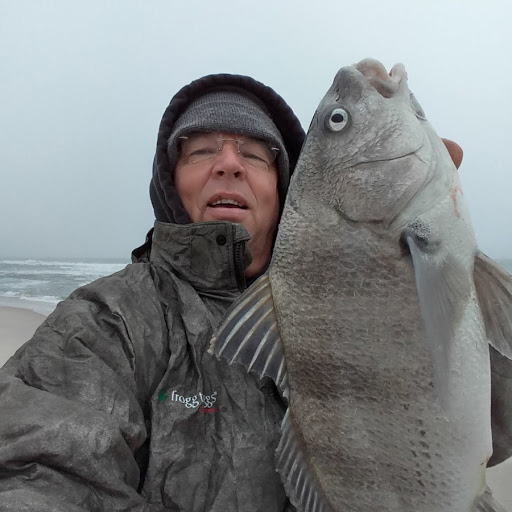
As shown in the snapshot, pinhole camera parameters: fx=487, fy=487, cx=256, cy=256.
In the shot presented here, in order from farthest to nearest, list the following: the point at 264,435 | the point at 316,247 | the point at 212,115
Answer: the point at 212,115, the point at 264,435, the point at 316,247

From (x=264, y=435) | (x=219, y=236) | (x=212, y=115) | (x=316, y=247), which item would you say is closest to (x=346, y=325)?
(x=316, y=247)

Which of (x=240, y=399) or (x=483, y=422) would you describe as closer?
(x=483, y=422)

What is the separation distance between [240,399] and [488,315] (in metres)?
1.07

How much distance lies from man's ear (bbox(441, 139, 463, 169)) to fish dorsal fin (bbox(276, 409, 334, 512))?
1.46 metres

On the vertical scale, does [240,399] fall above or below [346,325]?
below

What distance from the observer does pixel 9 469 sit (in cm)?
145

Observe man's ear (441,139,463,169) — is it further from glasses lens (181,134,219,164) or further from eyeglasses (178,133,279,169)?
glasses lens (181,134,219,164)

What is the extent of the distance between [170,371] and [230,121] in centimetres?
151

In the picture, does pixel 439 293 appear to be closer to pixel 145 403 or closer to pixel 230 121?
pixel 145 403

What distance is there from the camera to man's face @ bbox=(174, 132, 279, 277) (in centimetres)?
272

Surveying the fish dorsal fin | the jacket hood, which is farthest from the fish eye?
the fish dorsal fin

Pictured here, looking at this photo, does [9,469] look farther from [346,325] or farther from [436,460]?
[436,460]

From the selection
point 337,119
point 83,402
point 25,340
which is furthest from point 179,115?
point 25,340

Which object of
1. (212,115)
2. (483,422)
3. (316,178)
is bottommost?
(483,422)
